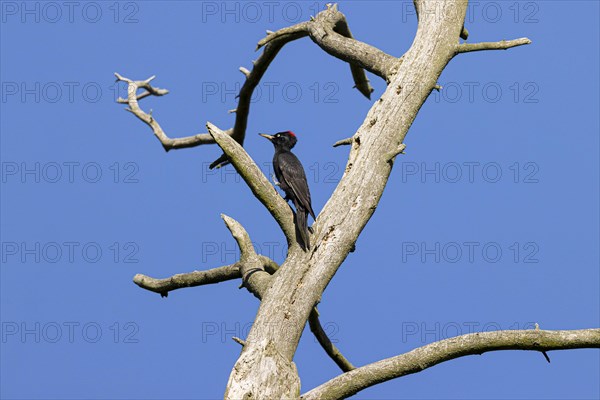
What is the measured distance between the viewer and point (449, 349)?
5.34m

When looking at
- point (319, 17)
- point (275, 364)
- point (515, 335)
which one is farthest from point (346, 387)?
point (319, 17)

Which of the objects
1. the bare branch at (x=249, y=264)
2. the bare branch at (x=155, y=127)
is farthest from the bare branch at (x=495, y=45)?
the bare branch at (x=155, y=127)

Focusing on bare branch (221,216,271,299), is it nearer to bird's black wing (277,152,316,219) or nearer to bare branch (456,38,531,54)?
bird's black wing (277,152,316,219)

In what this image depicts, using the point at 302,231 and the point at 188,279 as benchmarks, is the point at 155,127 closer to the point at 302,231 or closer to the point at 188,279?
the point at 188,279

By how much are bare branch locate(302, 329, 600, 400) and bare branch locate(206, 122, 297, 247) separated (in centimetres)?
105

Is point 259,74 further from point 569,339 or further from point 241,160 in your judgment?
point 569,339

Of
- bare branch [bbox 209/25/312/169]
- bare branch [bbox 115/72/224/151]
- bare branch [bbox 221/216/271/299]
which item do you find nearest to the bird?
bare branch [bbox 221/216/271/299]

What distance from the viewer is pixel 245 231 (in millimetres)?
6668

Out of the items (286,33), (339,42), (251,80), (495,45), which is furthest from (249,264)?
(251,80)

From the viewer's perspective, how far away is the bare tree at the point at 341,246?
5332mm

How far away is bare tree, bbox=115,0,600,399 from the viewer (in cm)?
533

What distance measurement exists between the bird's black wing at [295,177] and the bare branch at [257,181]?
29cm

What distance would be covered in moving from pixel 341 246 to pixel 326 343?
110 centimetres

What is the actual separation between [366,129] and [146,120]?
387cm
